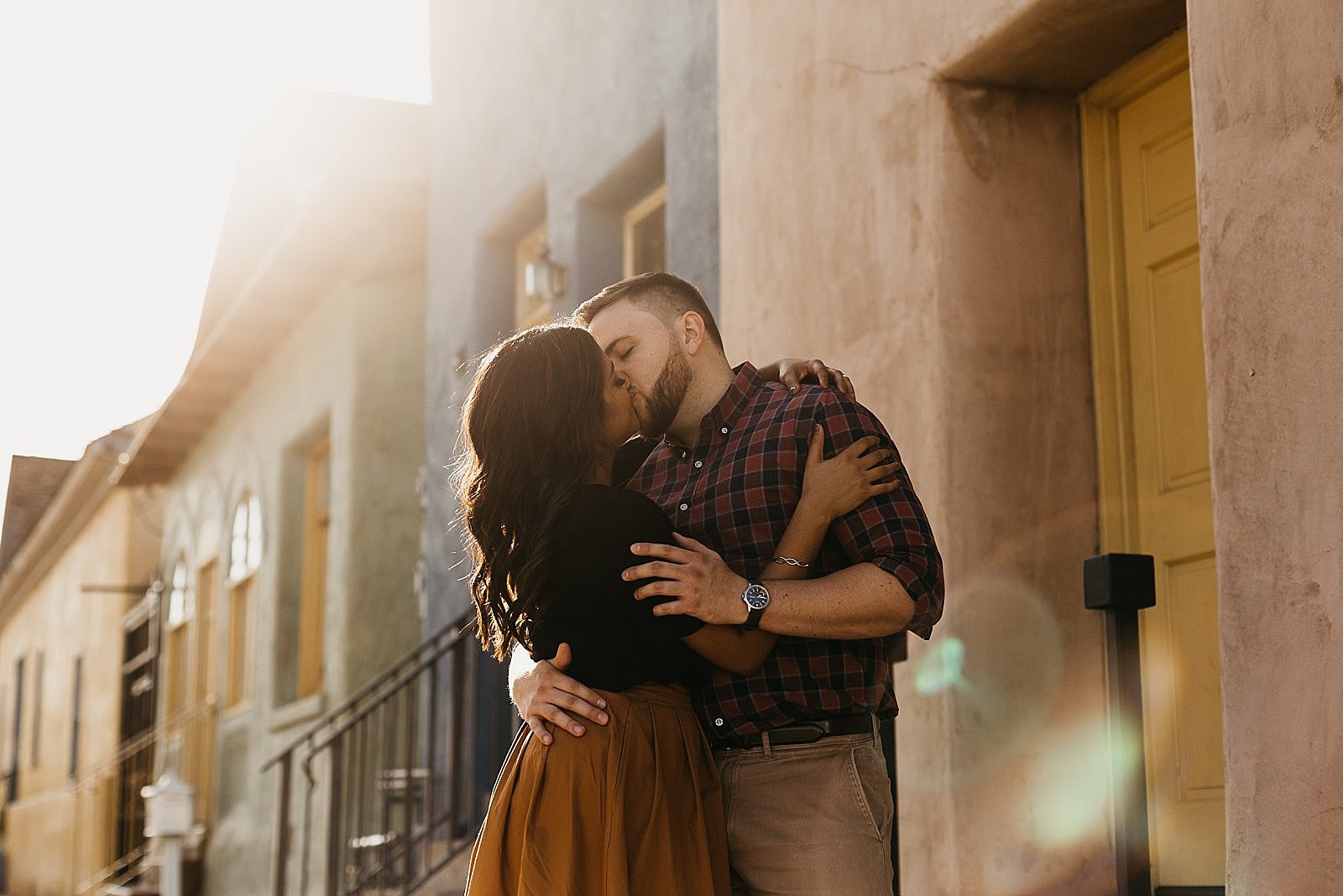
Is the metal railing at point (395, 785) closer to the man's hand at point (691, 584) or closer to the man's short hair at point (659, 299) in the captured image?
the man's short hair at point (659, 299)

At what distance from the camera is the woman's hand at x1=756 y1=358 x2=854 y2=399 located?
11.0 feet

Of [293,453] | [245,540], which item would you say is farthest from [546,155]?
[245,540]

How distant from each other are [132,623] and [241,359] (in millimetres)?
6909

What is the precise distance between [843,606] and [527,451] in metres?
0.64

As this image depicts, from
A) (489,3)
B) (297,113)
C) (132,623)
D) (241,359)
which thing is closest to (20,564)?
(132,623)

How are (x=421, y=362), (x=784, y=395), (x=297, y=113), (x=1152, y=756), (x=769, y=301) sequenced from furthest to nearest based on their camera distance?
1. (x=297, y=113)
2. (x=421, y=362)
3. (x=769, y=301)
4. (x=1152, y=756)
5. (x=784, y=395)

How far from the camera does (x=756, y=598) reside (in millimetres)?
2807

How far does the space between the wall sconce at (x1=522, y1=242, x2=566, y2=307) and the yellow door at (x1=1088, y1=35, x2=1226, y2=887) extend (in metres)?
4.28

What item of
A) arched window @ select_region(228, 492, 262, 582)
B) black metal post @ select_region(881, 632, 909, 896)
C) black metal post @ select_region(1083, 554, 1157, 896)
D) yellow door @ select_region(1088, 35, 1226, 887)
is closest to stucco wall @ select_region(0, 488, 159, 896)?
arched window @ select_region(228, 492, 262, 582)

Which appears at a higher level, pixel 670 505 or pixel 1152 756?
pixel 670 505

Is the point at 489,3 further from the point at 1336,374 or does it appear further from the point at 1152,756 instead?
the point at 1336,374

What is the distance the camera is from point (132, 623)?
21.1m

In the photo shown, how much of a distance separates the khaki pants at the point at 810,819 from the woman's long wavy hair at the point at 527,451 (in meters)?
0.52

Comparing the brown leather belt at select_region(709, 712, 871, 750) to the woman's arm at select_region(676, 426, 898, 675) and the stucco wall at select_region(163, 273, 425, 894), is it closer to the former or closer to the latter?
the woman's arm at select_region(676, 426, 898, 675)
